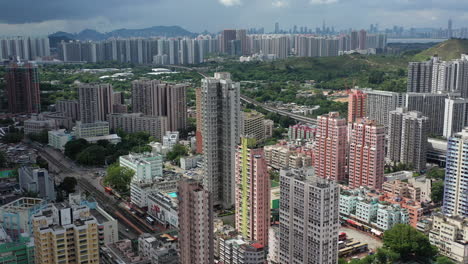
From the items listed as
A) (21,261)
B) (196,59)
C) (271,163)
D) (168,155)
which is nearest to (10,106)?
(168,155)

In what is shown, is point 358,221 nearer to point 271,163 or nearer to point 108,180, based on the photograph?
point 271,163

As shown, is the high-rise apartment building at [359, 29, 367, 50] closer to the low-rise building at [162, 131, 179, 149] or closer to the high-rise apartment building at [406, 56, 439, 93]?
the high-rise apartment building at [406, 56, 439, 93]

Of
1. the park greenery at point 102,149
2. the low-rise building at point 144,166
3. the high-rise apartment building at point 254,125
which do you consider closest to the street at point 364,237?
the low-rise building at point 144,166

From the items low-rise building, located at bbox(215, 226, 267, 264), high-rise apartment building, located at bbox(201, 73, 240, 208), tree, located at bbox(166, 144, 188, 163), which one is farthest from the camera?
tree, located at bbox(166, 144, 188, 163)

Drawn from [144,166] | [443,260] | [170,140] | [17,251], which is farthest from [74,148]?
[443,260]

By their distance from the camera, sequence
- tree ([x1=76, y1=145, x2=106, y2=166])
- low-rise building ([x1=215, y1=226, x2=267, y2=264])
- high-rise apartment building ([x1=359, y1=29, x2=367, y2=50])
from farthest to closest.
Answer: high-rise apartment building ([x1=359, y1=29, x2=367, y2=50]), tree ([x1=76, y1=145, x2=106, y2=166]), low-rise building ([x1=215, y1=226, x2=267, y2=264])

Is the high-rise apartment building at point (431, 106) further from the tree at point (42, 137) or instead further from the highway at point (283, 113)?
the tree at point (42, 137)

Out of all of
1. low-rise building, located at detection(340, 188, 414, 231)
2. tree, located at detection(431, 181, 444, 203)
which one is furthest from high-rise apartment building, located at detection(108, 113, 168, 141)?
tree, located at detection(431, 181, 444, 203)

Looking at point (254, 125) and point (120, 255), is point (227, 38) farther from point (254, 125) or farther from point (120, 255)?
point (120, 255)
